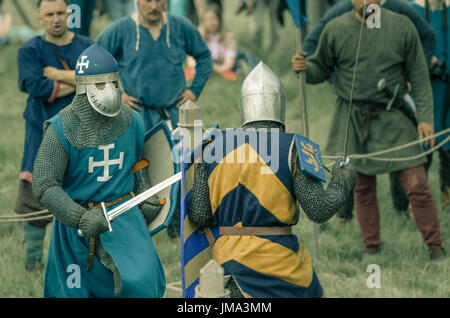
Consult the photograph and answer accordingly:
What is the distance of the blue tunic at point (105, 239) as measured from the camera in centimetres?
414

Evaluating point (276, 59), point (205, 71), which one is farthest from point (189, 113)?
point (276, 59)

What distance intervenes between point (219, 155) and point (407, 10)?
115 inches

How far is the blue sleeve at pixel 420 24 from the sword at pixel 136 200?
2.76m

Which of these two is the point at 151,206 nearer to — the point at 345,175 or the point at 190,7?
the point at 345,175

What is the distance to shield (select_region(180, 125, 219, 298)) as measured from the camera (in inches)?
151

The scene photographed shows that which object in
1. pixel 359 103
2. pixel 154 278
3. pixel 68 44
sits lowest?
pixel 154 278

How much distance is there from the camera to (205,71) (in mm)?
6609

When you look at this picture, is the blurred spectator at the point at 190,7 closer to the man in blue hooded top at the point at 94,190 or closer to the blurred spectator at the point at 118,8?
the blurred spectator at the point at 118,8

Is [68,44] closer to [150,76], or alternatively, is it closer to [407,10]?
[150,76]

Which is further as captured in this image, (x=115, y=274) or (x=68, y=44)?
(x=68, y=44)

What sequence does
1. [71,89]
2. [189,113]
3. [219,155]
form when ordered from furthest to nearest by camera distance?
1. [71,89]
2. [189,113]
3. [219,155]

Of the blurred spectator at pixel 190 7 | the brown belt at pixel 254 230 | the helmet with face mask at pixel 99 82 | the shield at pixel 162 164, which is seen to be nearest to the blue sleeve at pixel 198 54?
the shield at pixel 162 164

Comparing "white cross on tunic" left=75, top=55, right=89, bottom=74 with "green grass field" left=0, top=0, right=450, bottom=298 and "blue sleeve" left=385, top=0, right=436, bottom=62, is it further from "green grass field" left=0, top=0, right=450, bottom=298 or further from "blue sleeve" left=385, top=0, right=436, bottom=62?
"blue sleeve" left=385, top=0, right=436, bottom=62

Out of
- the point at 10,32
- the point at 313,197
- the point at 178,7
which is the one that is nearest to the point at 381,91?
the point at 313,197
